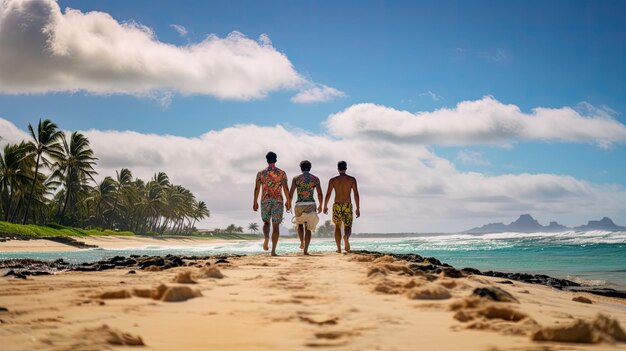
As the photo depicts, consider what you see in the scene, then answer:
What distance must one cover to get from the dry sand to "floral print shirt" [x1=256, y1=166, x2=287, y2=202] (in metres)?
5.91

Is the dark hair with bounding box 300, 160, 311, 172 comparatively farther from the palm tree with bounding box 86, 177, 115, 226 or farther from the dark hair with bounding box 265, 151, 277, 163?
the palm tree with bounding box 86, 177, 115, 226

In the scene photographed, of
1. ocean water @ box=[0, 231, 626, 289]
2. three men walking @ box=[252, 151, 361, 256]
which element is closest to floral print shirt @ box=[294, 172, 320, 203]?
three men walking @ box=[252, 151, 361, 256]

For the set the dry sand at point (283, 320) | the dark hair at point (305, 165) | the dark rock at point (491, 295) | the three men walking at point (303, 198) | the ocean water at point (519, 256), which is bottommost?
the ocean water at point (519, 256)

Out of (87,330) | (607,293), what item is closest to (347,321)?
(87,330)

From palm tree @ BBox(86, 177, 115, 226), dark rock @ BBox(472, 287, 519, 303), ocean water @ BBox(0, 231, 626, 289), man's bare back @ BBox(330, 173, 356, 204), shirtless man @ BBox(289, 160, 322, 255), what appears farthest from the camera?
palm tree @ BBox(86, 177, 115, 226)

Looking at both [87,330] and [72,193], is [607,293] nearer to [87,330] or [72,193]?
[87,330]

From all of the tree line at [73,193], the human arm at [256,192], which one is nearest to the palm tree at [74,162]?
the tree line at [73,193]

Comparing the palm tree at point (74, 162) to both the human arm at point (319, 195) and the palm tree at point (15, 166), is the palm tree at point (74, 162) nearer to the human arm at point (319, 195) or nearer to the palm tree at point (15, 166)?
the palm tree at point (15, 166)

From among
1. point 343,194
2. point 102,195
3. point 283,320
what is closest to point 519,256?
point 343,194

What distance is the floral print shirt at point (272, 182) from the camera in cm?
1078

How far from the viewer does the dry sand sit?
102 inches

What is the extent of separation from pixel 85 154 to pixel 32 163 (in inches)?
303

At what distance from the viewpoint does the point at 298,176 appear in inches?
444

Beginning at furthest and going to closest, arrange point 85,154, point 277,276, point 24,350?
point 85,154 < point 277,276 < point 24,350
